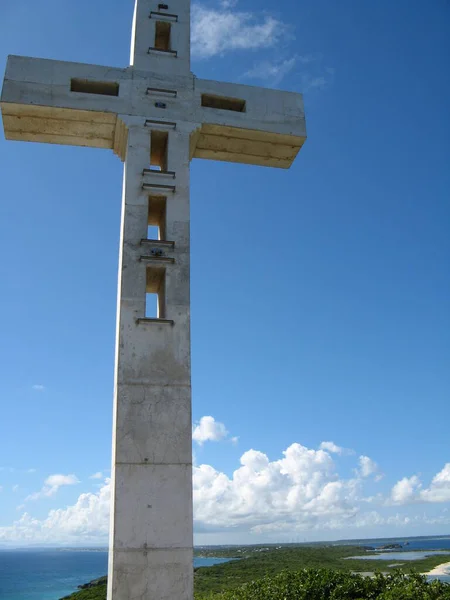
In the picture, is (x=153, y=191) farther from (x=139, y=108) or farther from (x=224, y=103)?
(x=224, y=103)

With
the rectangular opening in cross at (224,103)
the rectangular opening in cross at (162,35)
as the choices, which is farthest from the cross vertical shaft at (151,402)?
the rectangular opening in cross at (162,35)

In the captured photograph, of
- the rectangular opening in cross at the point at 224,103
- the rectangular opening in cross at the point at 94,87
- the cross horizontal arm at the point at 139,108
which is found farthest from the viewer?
the rectangular opening in cross at the point at 224,103

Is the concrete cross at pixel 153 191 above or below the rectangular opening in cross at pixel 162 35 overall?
below

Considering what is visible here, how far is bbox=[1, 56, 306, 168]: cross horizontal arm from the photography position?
33.0 ft

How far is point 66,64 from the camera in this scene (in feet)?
33.8

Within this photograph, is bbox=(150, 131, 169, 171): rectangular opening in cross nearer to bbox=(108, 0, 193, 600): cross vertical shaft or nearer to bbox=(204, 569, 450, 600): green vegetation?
bbox=(108, 0, 193, 600): cross vertical shaft

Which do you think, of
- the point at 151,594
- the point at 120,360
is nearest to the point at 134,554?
the point at 151,594

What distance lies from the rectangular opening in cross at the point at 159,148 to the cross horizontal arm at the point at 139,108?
0.27 meters

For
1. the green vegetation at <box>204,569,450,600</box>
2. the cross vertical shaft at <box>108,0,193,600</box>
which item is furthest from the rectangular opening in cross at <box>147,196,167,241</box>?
the green vegetation at <box>204,569,450,600</box>

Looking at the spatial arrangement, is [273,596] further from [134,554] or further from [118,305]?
[118,305]

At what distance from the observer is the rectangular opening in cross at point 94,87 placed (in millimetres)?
10391

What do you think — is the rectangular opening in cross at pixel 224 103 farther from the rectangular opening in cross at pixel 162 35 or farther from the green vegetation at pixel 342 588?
the green vegetation at pixel 342 588

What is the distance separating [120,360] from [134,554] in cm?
253

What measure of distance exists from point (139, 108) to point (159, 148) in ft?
2.79
